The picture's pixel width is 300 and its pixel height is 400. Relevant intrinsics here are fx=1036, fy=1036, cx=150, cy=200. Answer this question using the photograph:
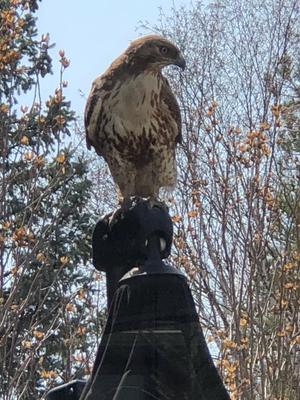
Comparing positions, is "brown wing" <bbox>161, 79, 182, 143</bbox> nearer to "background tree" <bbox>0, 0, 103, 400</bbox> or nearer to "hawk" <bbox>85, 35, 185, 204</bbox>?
"hawk" <bbox>85, 35, 185, 204</bbox>

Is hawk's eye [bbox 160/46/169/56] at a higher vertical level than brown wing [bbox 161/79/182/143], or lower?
higher

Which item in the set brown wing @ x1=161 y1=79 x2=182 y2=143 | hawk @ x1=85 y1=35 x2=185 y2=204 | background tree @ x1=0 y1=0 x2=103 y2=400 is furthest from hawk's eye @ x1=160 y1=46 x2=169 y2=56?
background tree @ x1=0 y1=0 x2=103 y2=400

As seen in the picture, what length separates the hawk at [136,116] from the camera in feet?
9.23

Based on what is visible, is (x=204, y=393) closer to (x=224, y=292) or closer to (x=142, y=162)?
(x=142, y=162)

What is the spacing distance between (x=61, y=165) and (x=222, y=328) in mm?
2331

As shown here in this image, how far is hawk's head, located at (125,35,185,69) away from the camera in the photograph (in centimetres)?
285

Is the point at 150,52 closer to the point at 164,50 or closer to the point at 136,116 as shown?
the point at 164,50

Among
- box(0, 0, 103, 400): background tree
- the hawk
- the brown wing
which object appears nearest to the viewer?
the hawk

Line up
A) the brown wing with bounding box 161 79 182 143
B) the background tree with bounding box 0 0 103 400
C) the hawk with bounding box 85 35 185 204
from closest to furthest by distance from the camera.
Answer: the hawk with bounding box 85 35 185 204, the brown wing with bounding box 161 79 182 143, the background tree with bounding box 0 0 103 400

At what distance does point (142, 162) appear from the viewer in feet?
9.87

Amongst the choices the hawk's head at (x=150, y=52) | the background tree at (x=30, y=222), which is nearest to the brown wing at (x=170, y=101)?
the hawk's head at (x=150, y=52)

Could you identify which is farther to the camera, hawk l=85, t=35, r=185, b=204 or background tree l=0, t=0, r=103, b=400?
background tree l=0, t=0, r=103, b=400

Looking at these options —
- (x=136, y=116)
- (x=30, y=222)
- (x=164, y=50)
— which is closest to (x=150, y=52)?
(x=164, y=50)

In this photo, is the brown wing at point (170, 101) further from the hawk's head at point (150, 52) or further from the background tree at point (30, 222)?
the background tree at point (30, 222)
